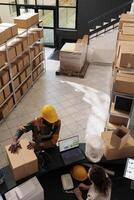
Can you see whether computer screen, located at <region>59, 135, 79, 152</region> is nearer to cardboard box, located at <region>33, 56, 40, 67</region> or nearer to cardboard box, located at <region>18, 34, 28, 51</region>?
cardboard box, located at <region>18, 34, 28, 51</region>

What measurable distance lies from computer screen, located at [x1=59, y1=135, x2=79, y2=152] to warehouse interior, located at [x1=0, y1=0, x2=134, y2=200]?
0.07 ft

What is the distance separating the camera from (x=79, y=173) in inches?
110

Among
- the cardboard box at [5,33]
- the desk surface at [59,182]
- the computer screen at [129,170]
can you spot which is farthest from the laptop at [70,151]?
the cardboard box at [5,33]

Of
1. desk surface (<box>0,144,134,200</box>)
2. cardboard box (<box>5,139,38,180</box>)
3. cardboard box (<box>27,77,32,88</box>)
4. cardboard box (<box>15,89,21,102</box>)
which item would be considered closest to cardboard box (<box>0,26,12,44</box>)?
cardboard box (<box>15,89,21,102</box>)

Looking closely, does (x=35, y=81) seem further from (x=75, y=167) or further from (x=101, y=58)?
(x=75, y=167)

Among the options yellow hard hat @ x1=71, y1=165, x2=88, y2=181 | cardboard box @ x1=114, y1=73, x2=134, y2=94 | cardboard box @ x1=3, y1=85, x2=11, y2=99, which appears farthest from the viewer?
cardboard box @ x1=3, y1=85, x2=11, y2=99

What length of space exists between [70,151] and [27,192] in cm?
82

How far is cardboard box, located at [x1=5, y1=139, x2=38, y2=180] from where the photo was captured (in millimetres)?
2584

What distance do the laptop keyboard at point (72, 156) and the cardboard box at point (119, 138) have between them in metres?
0.46

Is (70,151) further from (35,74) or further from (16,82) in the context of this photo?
(35,74)

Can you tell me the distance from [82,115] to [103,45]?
3191mm

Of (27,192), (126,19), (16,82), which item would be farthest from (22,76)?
(27,192)

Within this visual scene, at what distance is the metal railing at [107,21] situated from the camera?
7.59m

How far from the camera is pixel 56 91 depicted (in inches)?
237
